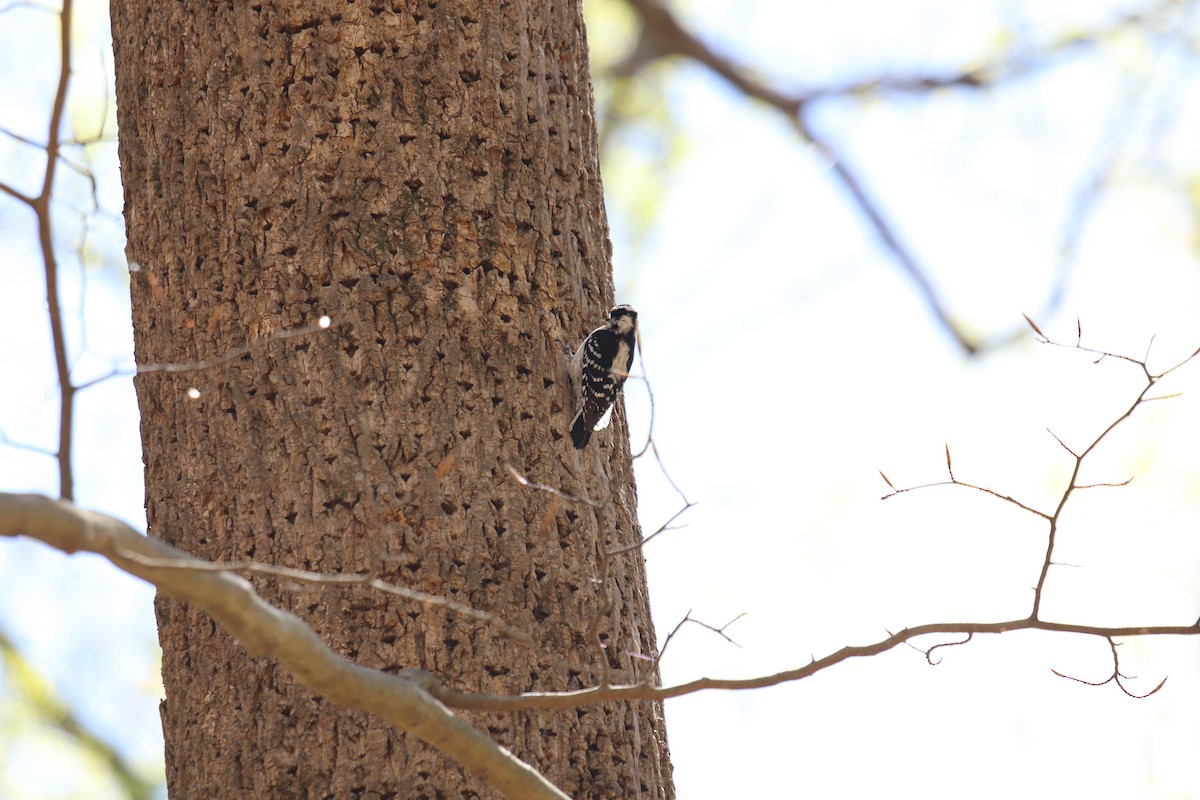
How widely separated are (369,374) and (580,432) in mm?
555

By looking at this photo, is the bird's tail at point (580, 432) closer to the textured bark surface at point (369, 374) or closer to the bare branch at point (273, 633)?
the textured bark surface at point (369, 374)

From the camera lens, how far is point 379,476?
2.61 m

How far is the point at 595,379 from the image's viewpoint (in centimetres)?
303

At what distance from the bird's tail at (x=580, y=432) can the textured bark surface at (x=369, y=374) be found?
0.04 metres

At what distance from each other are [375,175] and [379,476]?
0.72 metres

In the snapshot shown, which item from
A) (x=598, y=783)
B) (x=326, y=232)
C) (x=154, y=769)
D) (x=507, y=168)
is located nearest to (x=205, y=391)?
(x=326, y=232)

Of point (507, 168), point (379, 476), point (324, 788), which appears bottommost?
point (324, 788)

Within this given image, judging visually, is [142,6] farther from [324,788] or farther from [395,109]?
[324,788]

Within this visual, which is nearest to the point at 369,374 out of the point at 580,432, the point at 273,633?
the point at 580,432

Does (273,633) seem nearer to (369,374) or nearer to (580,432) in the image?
(369,374)

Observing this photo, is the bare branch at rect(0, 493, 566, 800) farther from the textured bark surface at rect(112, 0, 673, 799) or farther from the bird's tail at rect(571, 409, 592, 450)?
the bird's tail at rect(571, 409, 592, 450)

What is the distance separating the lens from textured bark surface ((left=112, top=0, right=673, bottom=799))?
2.54 meters

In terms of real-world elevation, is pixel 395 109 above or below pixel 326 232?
above

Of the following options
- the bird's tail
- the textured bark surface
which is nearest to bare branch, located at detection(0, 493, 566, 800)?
the textured bark surface
